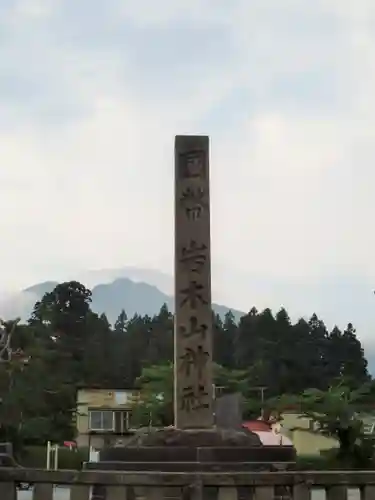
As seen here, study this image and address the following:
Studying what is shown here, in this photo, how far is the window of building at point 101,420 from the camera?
47500 millimetres

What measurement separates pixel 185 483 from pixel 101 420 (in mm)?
43587

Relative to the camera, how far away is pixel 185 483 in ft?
17.4

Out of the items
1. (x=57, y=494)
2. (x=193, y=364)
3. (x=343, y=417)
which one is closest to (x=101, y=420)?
(x=343, y=417)

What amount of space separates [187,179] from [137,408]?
102 ft

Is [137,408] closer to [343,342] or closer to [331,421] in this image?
[331,421]

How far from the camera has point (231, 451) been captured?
8992 mm

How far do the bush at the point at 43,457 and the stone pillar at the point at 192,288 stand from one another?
24.4 m

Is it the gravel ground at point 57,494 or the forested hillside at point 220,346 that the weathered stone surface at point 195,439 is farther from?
the forested hillside at point 220,346

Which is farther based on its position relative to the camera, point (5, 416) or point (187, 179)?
→ point (5, 416)

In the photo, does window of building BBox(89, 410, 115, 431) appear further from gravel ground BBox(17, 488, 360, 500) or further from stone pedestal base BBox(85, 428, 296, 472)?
stone pedestal base BBox(85, 428, 296, 472)

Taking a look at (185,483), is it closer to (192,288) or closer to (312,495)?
(312,495)

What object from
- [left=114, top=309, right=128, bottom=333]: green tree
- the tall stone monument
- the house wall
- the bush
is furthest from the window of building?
[left=114, top=309, right=128, bottom=333]: green tree

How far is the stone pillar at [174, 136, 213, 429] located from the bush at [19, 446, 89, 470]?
24.4m

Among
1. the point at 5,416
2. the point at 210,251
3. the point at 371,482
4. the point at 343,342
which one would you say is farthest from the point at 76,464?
the point at 343,342
